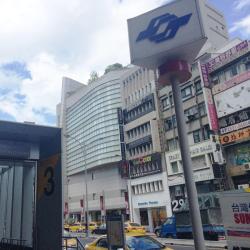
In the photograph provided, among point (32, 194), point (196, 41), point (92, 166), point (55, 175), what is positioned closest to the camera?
point (196, 41)

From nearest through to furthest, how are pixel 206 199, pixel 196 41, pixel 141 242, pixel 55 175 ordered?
pixel 196 41 < pixel 55 175 < pixel 141 242 < pixel 206 199

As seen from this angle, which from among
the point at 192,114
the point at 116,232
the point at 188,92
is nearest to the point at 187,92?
the point at 188,92

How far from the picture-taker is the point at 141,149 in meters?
53.6

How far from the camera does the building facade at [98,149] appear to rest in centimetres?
6032

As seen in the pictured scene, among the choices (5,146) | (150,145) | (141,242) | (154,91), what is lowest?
(141,242)

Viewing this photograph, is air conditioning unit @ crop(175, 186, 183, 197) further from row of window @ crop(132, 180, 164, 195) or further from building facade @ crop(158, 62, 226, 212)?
row of window @ crop(132, 180, 164, 195)

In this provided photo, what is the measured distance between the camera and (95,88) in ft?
218

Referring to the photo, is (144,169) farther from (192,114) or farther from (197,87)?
(197,87)

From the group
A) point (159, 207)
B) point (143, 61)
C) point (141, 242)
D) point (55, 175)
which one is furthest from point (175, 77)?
point (159, 207)

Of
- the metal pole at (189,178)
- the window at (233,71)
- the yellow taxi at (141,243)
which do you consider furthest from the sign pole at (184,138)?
the window at (233,71)

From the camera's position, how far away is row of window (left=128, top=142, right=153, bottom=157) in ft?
169

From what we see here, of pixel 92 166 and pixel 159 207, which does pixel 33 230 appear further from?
pixel 92 166

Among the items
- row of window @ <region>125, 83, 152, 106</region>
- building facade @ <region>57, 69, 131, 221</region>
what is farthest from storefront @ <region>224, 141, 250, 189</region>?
building facade @ <region>57, 69, 131, 221</region>

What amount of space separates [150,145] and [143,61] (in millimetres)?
45578
